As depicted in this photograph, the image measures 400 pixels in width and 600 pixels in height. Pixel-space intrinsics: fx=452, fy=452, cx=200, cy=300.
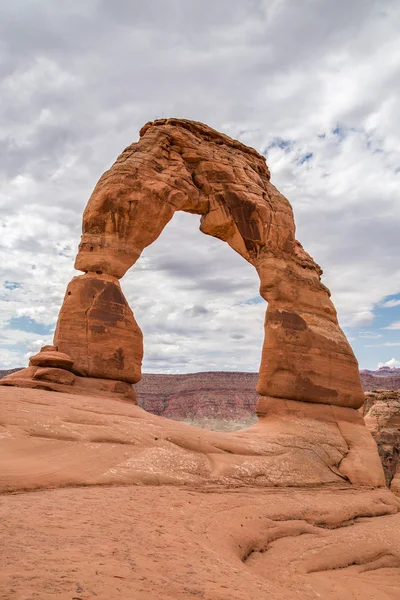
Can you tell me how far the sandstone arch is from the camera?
1070cm

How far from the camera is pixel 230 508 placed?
623 cm

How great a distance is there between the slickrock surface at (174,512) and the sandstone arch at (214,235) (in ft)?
6.00

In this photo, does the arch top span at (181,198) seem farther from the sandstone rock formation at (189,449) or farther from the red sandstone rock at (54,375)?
the red sandstone rock at (54,375)

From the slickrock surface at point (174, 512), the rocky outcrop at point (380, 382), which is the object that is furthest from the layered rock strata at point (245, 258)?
the rocky outcrop at point (380, 382)

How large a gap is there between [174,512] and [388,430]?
62.4 ft

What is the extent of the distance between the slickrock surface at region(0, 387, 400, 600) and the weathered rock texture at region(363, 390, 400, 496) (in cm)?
1137

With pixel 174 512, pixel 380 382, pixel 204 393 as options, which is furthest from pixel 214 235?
pixel 380 382

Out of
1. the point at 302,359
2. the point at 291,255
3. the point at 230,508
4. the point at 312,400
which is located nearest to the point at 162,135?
the point at 291,255

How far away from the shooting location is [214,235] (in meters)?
13.9

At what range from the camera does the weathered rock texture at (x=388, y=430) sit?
2077 cm

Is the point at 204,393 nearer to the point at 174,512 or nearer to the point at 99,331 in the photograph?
the point at 99,331

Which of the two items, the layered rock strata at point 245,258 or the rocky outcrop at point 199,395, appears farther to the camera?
the rocky outcrop at point 199,395

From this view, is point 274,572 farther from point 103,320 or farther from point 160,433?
point 103,320

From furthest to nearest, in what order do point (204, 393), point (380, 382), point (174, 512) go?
point (204, 393), point (380, 382), point (174, 512)
